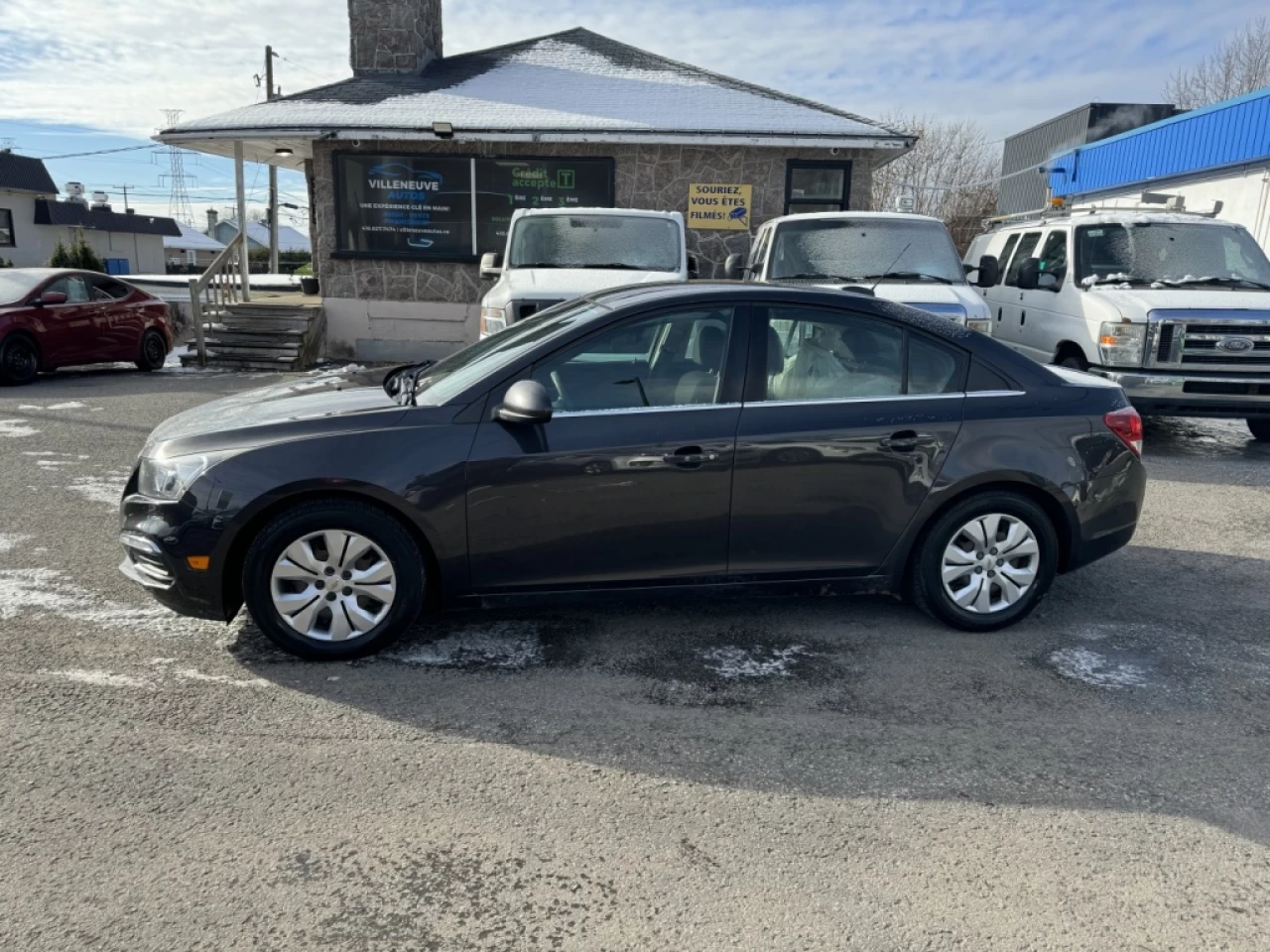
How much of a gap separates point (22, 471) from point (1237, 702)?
8023 mm

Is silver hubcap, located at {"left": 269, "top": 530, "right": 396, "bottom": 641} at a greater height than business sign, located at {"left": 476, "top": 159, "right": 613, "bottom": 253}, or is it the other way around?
business sign, located at {"left": 476, "top": 159, "right": 613, "bottom": 253}

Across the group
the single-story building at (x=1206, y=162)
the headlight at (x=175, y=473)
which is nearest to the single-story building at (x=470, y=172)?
the single-story building at (x=1206, y=162)

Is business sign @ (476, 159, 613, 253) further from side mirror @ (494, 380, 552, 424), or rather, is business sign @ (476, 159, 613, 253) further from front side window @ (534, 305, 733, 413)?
side mirror @ (494, 380, 552, 424)

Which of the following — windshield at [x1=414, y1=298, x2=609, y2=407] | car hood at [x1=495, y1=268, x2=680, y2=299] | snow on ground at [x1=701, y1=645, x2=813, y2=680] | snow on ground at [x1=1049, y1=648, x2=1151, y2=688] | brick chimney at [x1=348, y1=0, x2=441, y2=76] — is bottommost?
snow on ground at [x1=701, y1=645, x2=813, y2=680]

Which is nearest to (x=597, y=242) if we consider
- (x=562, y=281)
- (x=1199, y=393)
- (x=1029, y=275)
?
(x=562, y=281)

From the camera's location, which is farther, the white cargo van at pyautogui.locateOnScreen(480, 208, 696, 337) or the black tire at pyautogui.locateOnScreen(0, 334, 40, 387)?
the black tire at pyautogui.locateOnScreen(0, 334, 40, 387)

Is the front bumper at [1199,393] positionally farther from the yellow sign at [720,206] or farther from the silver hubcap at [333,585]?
the yellow sign at [720,206]

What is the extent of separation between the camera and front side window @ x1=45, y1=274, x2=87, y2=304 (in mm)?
12398

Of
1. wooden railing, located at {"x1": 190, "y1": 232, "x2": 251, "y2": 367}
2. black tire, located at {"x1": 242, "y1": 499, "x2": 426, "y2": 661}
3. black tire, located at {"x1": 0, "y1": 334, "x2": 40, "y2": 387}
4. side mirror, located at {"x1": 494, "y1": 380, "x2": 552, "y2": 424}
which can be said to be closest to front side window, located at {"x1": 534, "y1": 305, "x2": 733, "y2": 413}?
side mirror, located at {"x1": 494, "y1": 380, "x2": 552, "y2": 424}

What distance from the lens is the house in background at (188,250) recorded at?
6788cm

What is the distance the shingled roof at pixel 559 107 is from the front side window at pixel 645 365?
1015 cm

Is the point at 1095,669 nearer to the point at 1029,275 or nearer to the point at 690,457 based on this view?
the point at 690,457

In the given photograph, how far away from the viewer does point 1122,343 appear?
821 centimetres

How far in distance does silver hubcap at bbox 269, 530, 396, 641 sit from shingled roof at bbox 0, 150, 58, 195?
1759 inches
